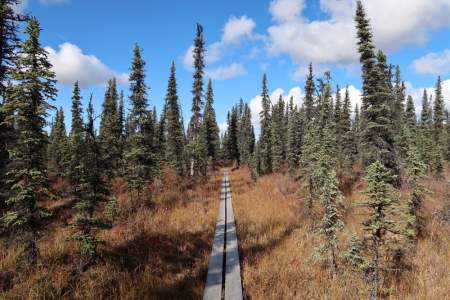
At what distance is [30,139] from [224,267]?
767 centimetres

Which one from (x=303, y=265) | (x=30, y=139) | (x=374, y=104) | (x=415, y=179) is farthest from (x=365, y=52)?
(x=30, y=139)

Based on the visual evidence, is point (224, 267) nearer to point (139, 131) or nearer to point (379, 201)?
point (379, 201)

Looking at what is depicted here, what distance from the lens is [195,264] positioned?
32.1ft

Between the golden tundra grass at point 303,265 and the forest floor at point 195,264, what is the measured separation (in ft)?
0.09

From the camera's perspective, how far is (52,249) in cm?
1079

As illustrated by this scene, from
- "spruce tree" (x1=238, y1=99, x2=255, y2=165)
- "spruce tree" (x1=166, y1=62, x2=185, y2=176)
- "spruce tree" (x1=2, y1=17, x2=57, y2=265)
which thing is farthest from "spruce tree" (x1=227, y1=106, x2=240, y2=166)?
"spruce tree" (x1=2, y1=17, x2=57, y2=265)

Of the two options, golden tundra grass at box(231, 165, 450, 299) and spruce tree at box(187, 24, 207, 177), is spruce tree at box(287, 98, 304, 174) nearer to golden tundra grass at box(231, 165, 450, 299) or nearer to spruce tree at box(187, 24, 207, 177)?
spruce tree at box(187, 24, 207, 177)

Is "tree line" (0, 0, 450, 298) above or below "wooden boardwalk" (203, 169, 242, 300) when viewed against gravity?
above

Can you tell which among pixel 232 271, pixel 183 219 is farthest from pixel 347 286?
pixel 183 219

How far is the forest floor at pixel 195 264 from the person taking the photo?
24.9 ft

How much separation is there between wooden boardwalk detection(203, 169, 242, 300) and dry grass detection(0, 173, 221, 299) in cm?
28

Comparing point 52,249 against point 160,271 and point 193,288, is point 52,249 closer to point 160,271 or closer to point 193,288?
point 160,271

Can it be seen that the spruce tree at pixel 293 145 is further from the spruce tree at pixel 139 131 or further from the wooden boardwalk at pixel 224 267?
the wooden boardwalk at pixel 224 267

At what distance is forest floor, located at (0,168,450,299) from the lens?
7.60 metres
